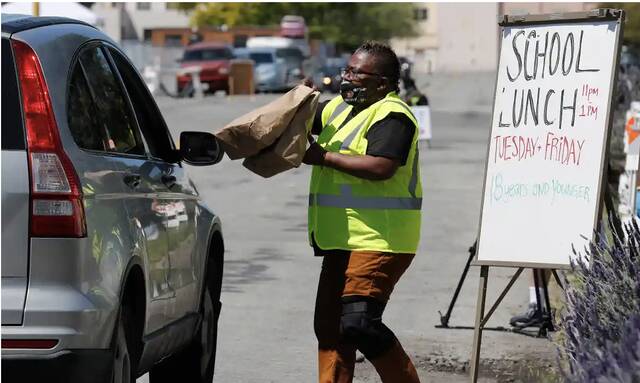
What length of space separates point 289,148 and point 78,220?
56.1 inches

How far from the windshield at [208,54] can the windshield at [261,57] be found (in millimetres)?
2042

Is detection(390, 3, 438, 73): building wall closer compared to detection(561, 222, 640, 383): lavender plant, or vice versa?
detection(561, 222, 640, 383): lavender plant

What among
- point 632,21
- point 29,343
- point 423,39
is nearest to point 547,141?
point 29,343

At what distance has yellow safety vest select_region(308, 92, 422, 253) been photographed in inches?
271

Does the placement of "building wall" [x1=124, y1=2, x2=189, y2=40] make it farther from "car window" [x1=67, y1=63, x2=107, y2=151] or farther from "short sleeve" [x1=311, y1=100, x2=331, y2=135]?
"car window" [x1=67, y1=63, x2=107, y2=151]

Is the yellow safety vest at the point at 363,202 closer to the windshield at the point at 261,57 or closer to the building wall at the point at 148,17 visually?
the windshield at the point at 261,57

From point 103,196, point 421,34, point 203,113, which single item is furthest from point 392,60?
point 421,34

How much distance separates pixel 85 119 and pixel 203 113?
34282 millimetres

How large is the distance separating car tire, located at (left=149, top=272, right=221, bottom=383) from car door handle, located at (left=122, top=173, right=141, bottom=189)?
1298 mm

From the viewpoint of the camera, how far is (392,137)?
22.3 feet

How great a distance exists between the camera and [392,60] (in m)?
6.95

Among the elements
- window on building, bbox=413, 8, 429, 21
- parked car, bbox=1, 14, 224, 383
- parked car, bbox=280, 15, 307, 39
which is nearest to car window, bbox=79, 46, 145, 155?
parked car, bbox=1, 14, 224, 383

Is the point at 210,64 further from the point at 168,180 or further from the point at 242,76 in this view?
the point at 168,180

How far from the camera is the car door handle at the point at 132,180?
244 inches
